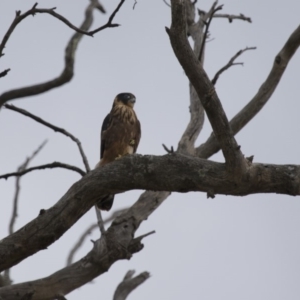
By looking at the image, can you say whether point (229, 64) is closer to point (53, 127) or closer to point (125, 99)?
point (125, 99)

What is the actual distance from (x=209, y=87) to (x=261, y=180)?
529 mm

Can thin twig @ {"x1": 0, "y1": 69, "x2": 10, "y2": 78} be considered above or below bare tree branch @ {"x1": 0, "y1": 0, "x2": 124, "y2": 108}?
below

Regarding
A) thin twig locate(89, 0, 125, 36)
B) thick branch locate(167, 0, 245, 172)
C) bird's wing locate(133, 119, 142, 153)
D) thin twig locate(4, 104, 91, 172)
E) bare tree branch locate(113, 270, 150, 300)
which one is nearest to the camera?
thick branch locate(167, 0, 245, 172)

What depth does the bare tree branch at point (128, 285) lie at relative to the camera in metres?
5.90

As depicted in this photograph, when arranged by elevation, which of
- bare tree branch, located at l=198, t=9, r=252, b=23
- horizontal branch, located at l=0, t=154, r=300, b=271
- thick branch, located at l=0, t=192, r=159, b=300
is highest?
bare tree branch, located at l=198, t=9, r=252, b=23

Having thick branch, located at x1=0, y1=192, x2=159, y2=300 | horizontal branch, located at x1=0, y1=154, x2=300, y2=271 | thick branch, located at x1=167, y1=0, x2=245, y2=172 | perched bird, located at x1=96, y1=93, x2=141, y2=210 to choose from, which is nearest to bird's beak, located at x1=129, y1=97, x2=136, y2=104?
perched bird, located at x1=96, y1=93, x2=141, y2=210

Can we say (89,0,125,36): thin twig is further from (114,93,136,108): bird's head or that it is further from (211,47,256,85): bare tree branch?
(114,93,136,108): bird's head

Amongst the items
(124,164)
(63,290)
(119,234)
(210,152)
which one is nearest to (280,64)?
(210,152)

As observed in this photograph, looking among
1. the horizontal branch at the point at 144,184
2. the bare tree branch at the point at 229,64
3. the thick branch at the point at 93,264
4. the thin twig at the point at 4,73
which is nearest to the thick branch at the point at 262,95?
the bare tree branch at the point at 229,64

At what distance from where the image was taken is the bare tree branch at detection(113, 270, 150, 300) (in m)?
5.90

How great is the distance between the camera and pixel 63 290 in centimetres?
535

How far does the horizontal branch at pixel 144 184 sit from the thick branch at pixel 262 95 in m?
2.61

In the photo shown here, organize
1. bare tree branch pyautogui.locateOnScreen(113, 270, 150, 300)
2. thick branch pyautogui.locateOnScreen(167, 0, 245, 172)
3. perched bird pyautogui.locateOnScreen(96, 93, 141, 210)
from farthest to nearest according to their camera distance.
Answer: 1. perched bird pyautogui.locateOnScreen(96, 93, 141, 210)
2. bare tree branch pyautogui.locateOnScreen(113, 270, 150, 300)
3. thick branch pyautogui.locateOnScreen(167, 0, 245, 172)

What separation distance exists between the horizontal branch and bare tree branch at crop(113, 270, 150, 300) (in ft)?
7.18
